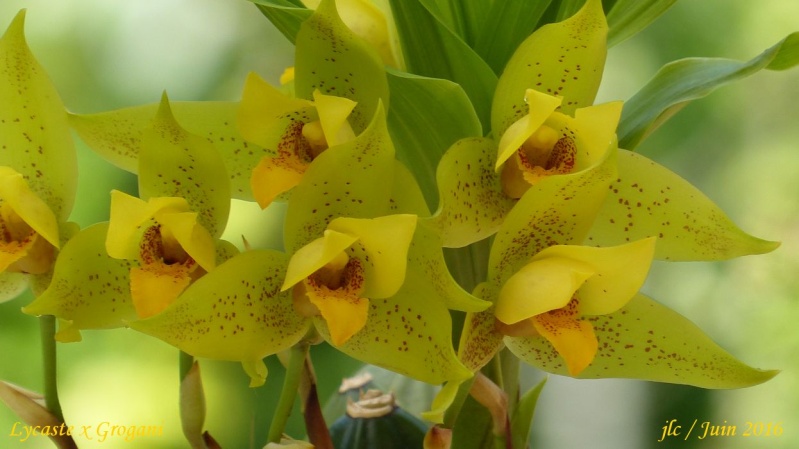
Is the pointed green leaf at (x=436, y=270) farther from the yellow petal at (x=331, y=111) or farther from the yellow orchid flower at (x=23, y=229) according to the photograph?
the yellow orchid flower at (x=23, y=229)

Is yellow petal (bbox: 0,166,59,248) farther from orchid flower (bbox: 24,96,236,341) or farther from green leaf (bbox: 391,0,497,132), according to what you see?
green leaf (bbox: 391,0,497,132)

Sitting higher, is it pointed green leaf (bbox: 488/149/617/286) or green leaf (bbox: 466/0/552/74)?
green leaf (bbox: 466/0/552/74)

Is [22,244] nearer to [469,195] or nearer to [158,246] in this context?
[158,246]

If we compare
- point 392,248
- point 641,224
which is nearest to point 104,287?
point 392,248

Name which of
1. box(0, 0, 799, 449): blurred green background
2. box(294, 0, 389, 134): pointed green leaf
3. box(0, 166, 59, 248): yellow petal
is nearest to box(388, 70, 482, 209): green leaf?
box(294, 0, 389, 134): pointed green leaf

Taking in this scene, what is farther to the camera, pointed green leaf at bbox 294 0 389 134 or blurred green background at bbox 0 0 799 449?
blurred green background at bbox 0 0 799 449

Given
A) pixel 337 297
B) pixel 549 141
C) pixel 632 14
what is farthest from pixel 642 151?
pixel 337 297
